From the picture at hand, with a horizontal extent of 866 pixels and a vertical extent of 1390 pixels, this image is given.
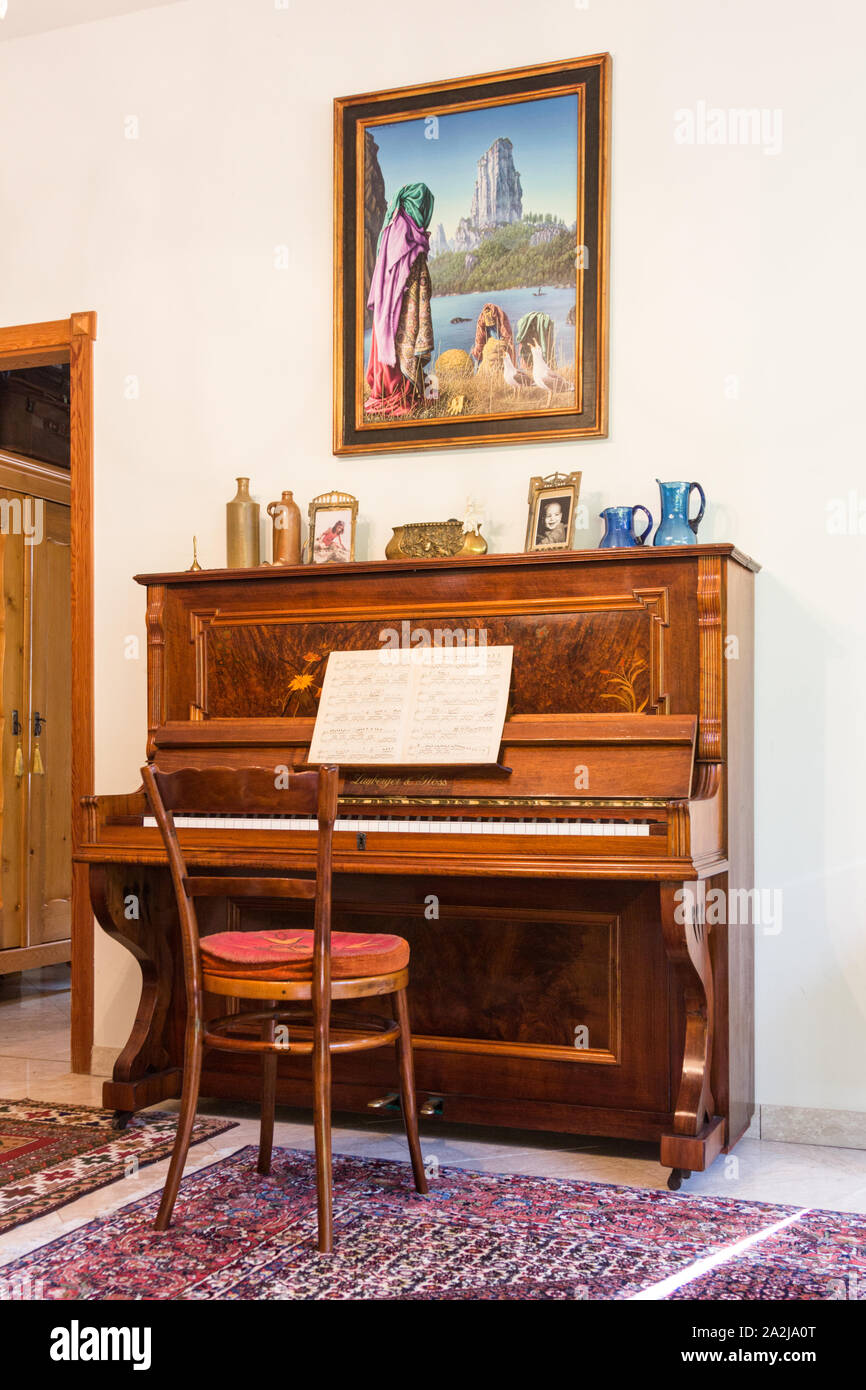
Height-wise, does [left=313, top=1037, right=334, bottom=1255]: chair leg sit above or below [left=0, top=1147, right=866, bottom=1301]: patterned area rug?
above

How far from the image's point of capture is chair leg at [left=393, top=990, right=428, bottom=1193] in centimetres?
290

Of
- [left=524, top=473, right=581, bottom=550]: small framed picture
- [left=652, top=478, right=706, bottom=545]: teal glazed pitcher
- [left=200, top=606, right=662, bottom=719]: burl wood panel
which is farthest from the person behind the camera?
[left=524, top=473, right=581, bottom=550]: small framed picture

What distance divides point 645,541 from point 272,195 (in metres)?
1.72

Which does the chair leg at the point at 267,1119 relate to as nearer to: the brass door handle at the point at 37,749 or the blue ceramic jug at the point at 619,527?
the blue ceramic jug at the point at 619,527

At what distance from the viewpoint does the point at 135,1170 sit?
10.4 feet

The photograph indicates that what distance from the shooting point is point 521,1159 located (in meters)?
3.28

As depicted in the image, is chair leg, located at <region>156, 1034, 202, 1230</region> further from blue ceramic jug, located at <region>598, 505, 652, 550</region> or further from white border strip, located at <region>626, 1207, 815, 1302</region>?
blue ceramic jug, located at <region>598, 505, 652, 550</region>

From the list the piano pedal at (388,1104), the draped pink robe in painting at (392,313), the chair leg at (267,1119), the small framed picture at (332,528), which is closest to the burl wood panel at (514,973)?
the piano pedal at (388,1104)

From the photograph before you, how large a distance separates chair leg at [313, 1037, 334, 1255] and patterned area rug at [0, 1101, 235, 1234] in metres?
0.70

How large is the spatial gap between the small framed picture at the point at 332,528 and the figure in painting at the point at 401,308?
1.01 feet

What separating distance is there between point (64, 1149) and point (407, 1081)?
1.06 metres

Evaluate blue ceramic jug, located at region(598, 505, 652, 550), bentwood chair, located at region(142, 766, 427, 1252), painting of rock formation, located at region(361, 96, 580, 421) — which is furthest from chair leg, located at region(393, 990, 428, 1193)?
painting of rock formation, located at region(361, 96, 580, 421)

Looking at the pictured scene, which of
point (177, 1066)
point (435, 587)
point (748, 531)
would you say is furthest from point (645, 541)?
point (177, 1066)

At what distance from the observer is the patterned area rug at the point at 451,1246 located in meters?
2.42
